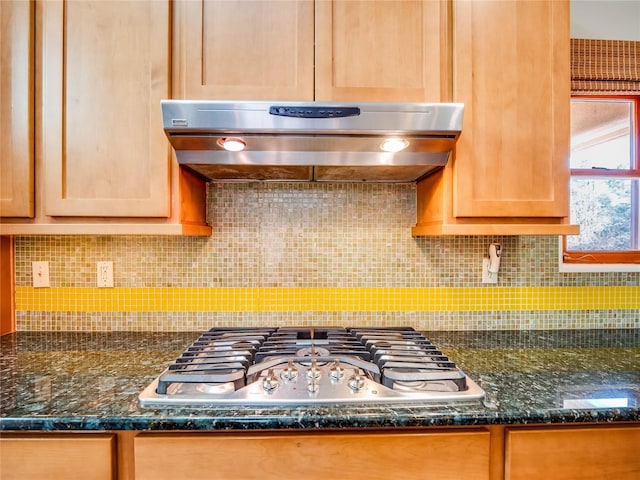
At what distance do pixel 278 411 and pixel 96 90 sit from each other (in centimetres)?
115

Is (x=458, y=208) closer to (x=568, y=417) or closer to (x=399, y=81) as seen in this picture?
(x=399, y=81)

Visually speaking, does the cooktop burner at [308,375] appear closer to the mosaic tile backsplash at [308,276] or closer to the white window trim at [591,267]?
the mosaic tile backsplash at [308,276]

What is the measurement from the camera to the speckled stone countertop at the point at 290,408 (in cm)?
87

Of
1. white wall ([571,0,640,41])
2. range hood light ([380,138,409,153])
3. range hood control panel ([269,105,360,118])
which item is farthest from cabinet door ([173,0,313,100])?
white wall ([571,0,640,41])

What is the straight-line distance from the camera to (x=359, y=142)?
1.21m

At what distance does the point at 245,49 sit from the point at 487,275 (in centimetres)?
131

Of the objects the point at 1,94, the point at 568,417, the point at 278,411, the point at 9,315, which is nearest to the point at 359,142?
the point at 278,411

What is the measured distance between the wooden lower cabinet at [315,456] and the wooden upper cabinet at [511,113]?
0.67 m

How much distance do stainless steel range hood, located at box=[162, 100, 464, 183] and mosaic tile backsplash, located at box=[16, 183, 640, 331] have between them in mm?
303

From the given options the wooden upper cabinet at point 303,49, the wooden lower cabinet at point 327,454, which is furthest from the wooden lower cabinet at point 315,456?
the wooden upper cabinet at point 303,49

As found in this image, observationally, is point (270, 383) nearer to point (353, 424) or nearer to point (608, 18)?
point (353, 424)

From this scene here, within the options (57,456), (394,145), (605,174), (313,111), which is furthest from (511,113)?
(57,456)

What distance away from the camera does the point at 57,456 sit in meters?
0.90

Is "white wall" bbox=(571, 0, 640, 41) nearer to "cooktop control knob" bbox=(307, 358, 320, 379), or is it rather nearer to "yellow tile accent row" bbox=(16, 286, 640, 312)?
"yellow tile accent row" bbox=(16, 286, 640, 312)
